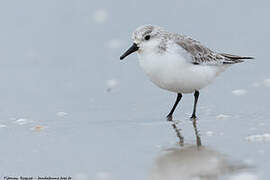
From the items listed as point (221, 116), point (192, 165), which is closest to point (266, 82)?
point (221, 116)

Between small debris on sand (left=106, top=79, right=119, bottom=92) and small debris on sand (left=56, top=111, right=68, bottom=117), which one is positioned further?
small debris on sand (left=106, top=79, right=119, bottom=92)

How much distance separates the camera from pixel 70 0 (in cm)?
1079

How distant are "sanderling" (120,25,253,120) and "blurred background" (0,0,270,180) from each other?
1.17 ft

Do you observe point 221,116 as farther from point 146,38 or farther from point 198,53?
point 146,38

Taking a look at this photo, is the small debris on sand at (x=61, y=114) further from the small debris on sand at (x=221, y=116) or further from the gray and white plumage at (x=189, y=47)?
the small debris on sand at (x=221, y=116)

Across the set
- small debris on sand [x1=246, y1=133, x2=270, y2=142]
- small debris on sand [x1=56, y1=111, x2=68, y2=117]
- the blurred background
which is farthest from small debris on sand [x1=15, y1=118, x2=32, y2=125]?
small debris on sand [x1=246, y1=133, x2=270, y2=142]

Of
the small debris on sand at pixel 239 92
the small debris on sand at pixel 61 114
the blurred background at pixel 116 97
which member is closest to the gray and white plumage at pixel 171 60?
the blurred background at pixel 116 97

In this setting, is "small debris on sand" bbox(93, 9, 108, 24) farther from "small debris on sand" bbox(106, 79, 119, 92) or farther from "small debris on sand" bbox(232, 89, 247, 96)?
"small debris on sand" bbox(232, 89, 247, 96)

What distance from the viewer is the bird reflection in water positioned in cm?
491

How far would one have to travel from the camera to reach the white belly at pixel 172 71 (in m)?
6.61

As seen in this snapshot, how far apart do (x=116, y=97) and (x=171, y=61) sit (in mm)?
1210

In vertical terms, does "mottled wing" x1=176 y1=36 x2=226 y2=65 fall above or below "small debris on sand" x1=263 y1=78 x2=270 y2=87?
above

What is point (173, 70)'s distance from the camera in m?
6.62

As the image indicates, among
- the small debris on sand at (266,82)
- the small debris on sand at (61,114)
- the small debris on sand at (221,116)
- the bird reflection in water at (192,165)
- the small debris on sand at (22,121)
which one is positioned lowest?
the bird reflection in water at (192,165)
